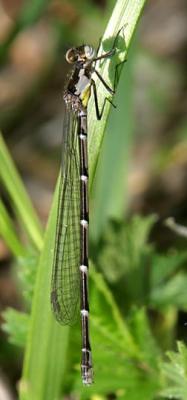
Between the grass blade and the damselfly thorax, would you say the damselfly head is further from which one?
the grass blade

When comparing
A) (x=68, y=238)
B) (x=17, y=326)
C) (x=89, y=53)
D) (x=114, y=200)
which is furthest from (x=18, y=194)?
(x=114, y=200)

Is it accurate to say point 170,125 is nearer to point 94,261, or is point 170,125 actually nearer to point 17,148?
point 17,148

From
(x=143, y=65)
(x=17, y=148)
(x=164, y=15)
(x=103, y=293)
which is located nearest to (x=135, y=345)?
(x=103, y=293)

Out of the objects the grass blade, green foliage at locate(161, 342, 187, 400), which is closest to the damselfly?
the grass blade

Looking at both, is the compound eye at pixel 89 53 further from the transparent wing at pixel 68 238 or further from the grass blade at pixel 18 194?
the grass blade at pixel 18 194

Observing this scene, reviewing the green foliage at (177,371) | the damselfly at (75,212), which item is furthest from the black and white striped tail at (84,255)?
the green foliage at (177,371)

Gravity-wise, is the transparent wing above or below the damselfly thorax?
below
